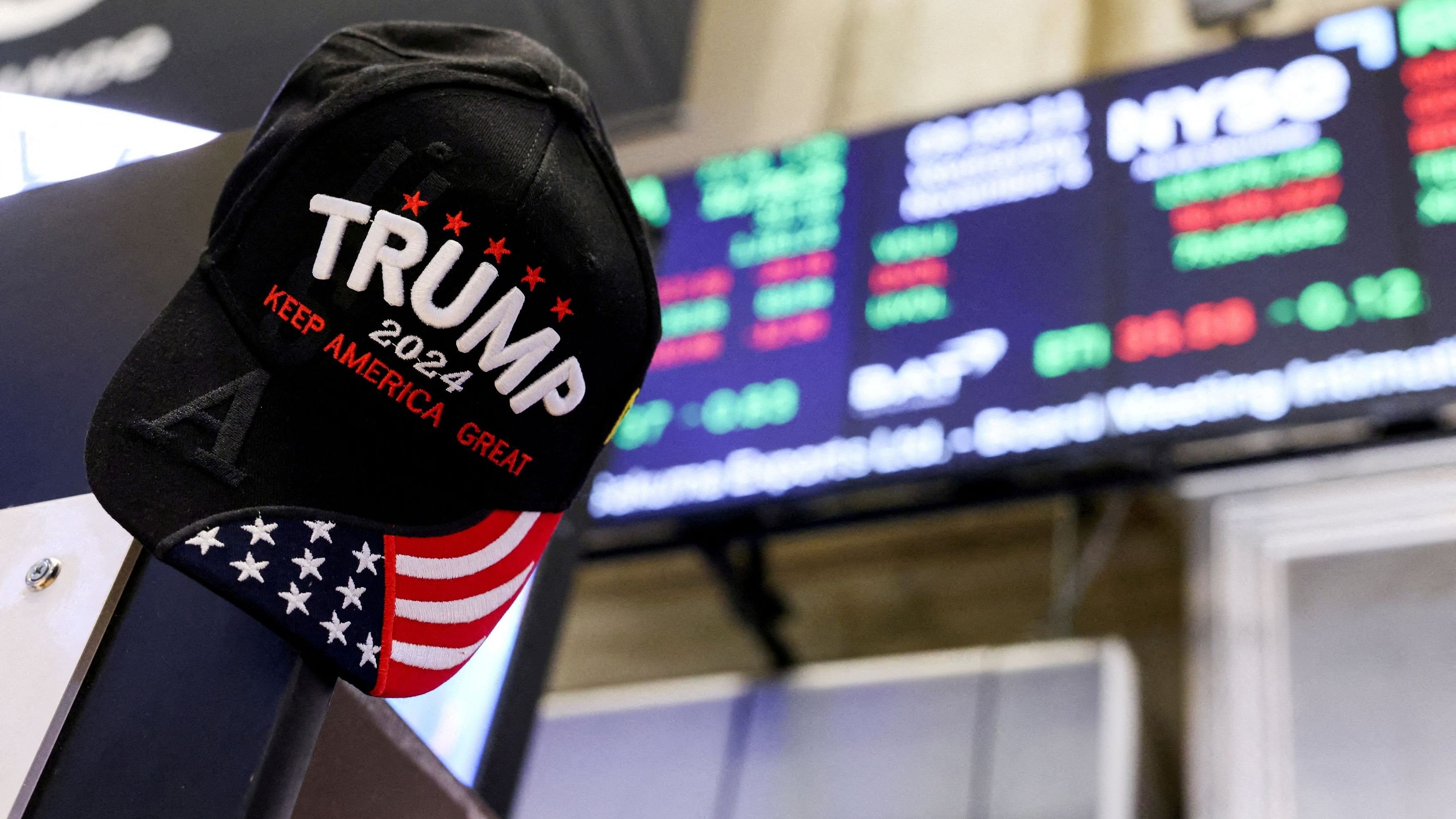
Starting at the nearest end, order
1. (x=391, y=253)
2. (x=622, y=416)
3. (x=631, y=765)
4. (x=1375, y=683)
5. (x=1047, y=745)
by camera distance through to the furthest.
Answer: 1. (x=391, y=253)
2. (x=622, y=416)
3. (x=1375, y=683)
4. (x=1047, y=745)
5. (x=631, y=765)

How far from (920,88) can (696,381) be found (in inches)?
63.0

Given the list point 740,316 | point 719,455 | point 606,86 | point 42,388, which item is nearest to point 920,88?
point 740,316

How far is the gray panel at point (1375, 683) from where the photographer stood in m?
2.29

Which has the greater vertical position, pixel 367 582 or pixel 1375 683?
pixel 367 582

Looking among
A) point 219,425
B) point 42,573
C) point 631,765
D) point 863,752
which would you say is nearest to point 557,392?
point 219,425

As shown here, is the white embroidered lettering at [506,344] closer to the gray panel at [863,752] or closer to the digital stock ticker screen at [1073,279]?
the digital stock ticker screen at [1073,279]

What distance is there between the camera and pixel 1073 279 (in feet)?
8.09

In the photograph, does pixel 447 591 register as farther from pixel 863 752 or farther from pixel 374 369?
pixel 863 752

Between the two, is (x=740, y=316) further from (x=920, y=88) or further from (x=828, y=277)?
(x=920, y=88)

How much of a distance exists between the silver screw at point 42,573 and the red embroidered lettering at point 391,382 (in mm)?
207

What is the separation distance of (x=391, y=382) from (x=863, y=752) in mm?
2329

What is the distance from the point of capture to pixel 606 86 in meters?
1.02

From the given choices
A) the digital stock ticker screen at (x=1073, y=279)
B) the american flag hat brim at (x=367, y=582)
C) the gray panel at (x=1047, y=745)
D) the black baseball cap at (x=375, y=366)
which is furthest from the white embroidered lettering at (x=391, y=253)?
the gray panel at (x=1047, y=745)

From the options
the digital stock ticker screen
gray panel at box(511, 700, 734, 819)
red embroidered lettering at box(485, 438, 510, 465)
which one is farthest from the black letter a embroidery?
gray panel at box(511, 700, 734, 819)
